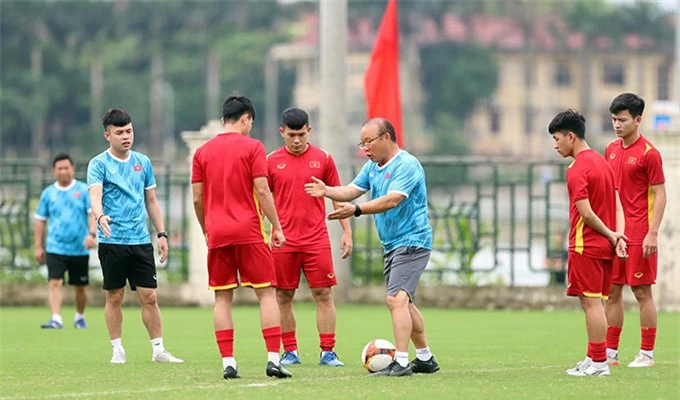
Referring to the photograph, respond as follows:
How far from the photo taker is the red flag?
75.8 feet

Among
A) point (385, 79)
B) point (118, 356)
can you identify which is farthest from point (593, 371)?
point (385, 79)

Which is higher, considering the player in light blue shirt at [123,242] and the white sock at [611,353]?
the player in light blue shirt at [123,242]

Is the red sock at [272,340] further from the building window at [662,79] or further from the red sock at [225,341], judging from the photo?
the building window at [662,79]

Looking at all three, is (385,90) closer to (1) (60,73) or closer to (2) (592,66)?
(1) (60,73)

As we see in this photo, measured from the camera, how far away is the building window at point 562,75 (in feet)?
419

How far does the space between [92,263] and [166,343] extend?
8640 millimetres

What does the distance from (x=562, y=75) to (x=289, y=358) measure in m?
117

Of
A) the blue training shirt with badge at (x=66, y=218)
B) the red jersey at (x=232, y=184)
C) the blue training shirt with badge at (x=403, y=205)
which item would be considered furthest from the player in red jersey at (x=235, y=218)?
the blue training shirt with badge at (x=66, y=218)

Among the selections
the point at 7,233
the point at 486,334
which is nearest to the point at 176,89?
the point at 7,233

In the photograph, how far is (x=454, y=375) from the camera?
476 inches

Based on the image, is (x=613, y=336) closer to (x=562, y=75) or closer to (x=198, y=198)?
(x=198, y=198)

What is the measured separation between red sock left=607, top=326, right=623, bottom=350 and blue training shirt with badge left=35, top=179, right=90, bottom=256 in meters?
7.88

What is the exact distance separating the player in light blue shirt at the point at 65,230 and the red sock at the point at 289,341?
18.9ft

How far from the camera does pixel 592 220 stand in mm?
11680
